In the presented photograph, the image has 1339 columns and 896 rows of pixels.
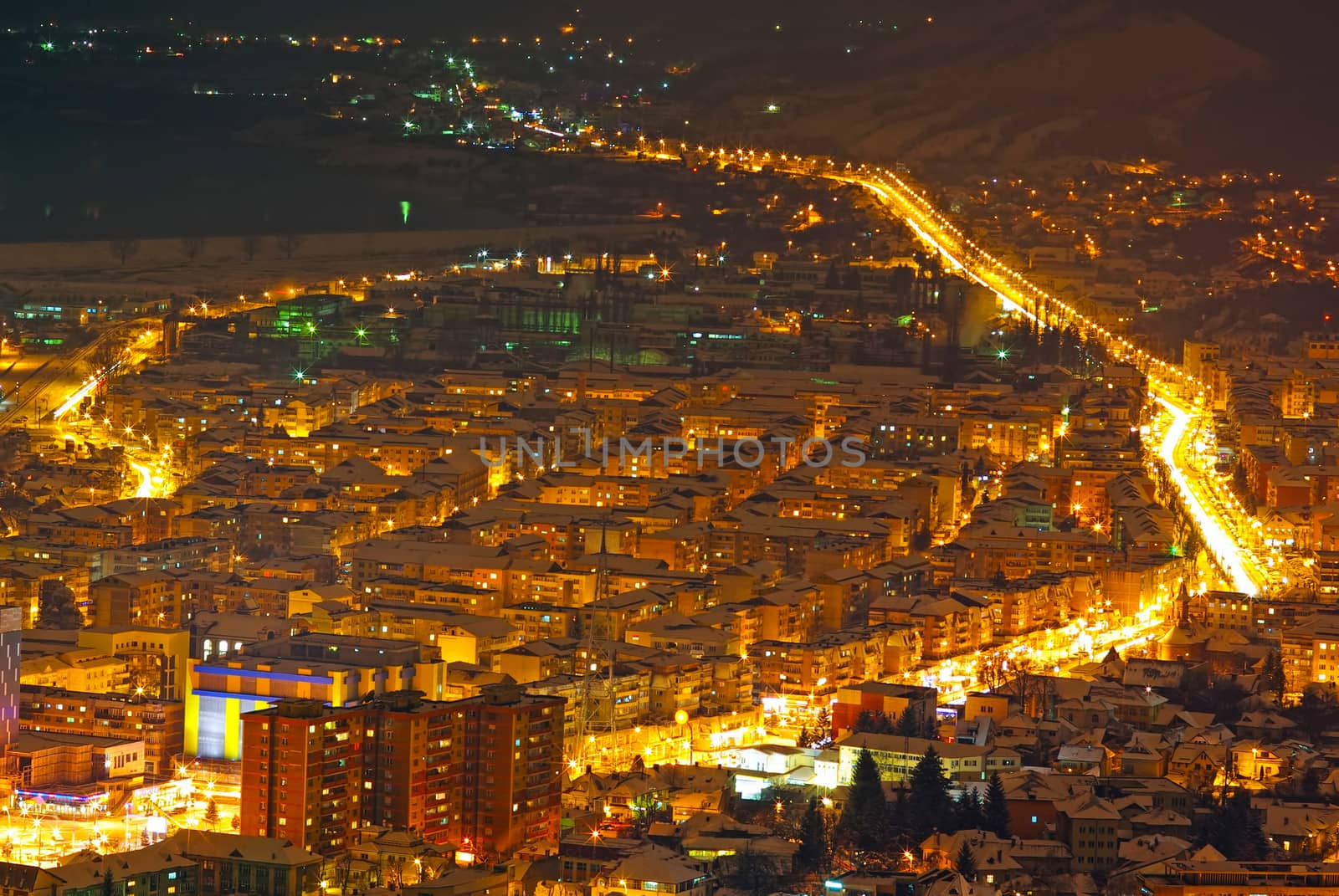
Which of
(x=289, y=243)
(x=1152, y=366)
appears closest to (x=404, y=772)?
(x=1152, y=366)

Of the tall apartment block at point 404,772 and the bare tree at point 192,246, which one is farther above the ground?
the bare tree at point 192,246

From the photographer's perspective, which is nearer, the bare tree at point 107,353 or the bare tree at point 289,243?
the bare tree at point 107,353

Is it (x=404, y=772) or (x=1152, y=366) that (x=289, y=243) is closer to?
(x=1152, y=366)

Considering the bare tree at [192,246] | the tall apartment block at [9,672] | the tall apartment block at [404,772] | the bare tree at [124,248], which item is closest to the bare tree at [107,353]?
the bare tree at [124,248]

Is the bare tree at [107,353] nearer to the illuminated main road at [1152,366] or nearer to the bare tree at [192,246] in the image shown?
the bare tree at [192,246]

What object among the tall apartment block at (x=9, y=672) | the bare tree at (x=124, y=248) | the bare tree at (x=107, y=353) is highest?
the bare tree at (x=124, y=248)

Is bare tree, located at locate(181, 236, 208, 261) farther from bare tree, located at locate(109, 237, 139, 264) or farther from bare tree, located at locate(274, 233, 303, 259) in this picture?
bare tree, located at locate(274, 233, 303, 259)
